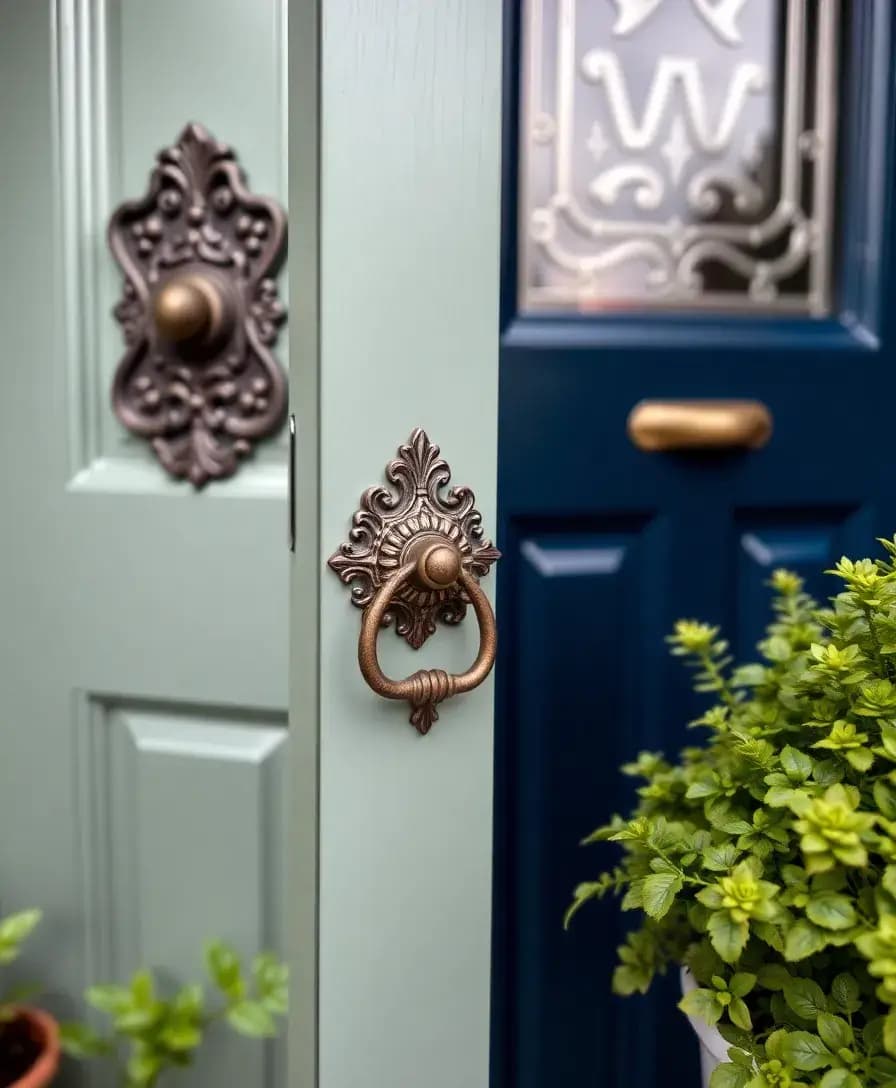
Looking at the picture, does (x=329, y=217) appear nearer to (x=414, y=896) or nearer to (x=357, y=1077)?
(x=414, y=896)

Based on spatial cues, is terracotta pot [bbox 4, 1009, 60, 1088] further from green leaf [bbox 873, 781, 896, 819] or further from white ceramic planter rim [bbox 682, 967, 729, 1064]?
green leaf [bbox 873, 781, 896, 819]

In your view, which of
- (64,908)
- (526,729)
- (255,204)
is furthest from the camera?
(64,908)

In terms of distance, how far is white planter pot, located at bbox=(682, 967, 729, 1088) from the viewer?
0.59 m

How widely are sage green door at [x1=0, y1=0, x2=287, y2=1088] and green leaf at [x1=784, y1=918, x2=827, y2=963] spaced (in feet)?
2.03

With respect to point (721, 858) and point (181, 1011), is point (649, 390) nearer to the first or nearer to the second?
point (721, 858)

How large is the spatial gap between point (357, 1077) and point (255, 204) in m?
0.71

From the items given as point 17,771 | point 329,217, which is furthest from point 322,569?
point 17,771

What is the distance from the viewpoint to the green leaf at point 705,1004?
21.2 inches

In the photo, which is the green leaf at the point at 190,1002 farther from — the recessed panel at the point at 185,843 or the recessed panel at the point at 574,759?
the recessed panel at the point at 574,759

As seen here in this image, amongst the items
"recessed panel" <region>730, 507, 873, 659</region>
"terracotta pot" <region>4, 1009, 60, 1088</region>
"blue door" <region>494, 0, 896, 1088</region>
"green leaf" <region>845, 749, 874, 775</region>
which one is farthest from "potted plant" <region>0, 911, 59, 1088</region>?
"green leaf" <region>845, 749, 874, 775</region>

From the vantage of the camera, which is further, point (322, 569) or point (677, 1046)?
point (677, 1046)

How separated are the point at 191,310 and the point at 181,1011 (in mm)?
650

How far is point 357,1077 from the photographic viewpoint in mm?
676

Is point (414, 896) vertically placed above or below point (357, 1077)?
above
